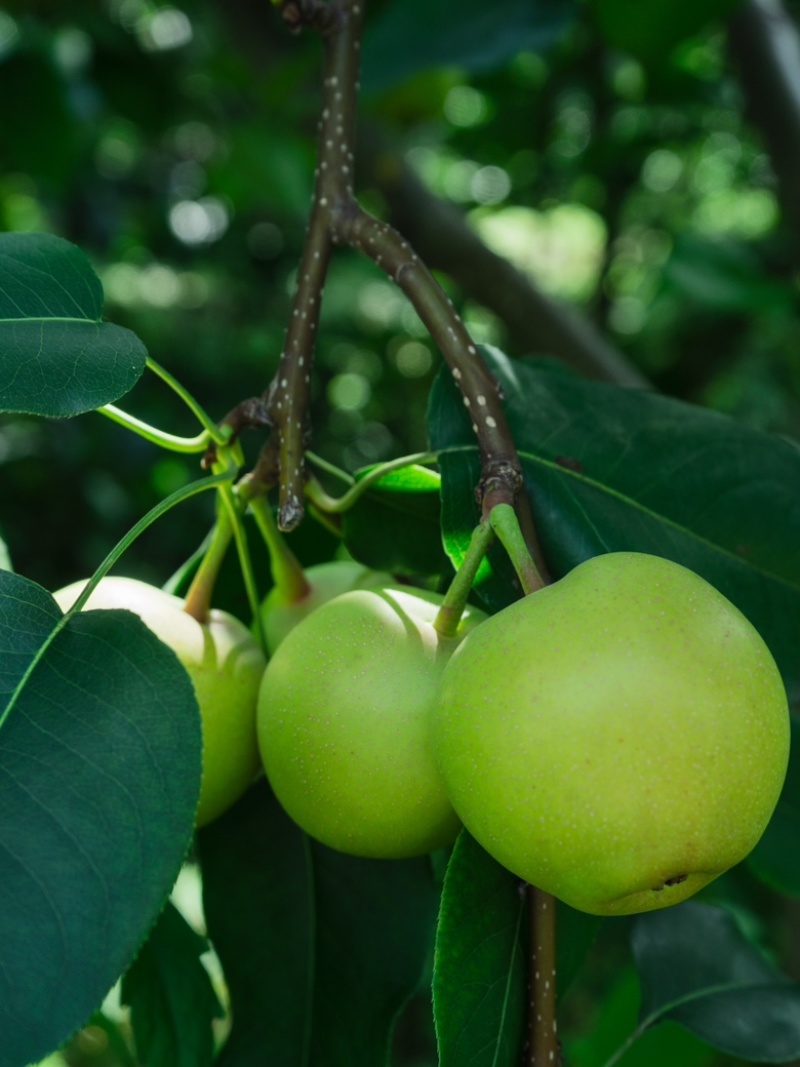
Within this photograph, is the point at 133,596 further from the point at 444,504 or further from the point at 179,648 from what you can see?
the point at 444,504

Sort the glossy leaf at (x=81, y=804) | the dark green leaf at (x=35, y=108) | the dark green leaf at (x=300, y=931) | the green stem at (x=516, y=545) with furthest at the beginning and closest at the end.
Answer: the dark green leaf at (x=35, y=108), the dark green leaf at (x=300, y=931), the green stem at (x=516, y=545), the glossy leaf at (x=81, y=804)

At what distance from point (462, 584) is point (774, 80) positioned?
1.31 m

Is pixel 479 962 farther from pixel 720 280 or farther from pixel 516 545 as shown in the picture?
pixel 720 280

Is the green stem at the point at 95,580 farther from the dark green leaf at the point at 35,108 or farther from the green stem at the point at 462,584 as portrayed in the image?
the dark green leaf at the point at 35,108

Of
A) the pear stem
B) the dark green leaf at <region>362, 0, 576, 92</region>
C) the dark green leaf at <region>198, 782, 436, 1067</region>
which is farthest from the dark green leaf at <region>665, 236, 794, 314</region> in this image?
the pear stem

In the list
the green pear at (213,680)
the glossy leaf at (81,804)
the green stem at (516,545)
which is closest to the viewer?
the glossy leaf at (81,804)

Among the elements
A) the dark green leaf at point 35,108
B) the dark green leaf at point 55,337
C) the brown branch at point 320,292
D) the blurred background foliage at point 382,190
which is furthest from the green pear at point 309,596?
the dark green leaf at point 35,108

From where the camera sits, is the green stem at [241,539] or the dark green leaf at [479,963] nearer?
the dark green leaf at [479,963]

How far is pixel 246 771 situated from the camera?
2.57 feet

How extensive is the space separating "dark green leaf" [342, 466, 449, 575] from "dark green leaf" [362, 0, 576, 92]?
2.89 ft

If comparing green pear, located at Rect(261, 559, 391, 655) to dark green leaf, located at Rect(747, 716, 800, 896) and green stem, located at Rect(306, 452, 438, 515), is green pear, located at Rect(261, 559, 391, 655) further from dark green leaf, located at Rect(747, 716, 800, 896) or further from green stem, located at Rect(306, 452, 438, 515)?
dark green leaf, located at Rect(747, 716, 800, 896)

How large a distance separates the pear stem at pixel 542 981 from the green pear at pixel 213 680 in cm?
22

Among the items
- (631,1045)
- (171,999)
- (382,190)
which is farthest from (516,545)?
(382,190)

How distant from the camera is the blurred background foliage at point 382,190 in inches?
74.2
